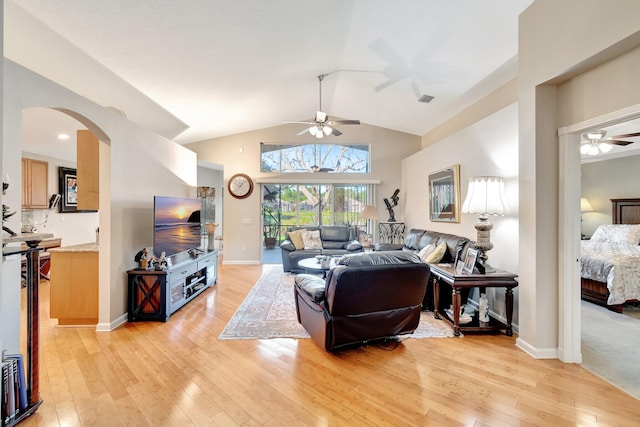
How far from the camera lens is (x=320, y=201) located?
22.9ft

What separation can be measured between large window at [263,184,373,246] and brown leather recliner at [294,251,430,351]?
4.30m

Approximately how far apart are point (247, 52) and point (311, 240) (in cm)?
365

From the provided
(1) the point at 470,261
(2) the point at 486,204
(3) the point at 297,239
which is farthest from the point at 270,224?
(2) the point at 486,204

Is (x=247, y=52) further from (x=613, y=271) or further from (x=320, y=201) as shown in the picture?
(x=613, y=271)

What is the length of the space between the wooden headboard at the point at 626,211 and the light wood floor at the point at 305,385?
488 cm

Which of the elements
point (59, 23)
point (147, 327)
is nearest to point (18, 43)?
point (59, 23)

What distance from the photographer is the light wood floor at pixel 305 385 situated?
1.78m

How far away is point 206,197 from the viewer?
8.40 m

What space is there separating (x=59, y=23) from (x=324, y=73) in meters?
3.16

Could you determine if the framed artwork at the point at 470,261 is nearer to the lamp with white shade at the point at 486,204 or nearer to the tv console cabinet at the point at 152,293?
the lamp with white shade at the point at 486,204

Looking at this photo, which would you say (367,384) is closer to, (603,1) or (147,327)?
(147,327)

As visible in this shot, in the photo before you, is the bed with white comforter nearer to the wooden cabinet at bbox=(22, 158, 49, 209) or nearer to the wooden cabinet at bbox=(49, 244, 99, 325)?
the wooden cabinet at bbox=(49, 244, 99, 325)

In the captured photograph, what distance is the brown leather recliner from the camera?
7.58 feet

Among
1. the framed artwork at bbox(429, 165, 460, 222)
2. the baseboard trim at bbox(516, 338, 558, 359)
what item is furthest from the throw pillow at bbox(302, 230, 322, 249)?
the baseboard trim at bbox(516, 338, 558, 359)
